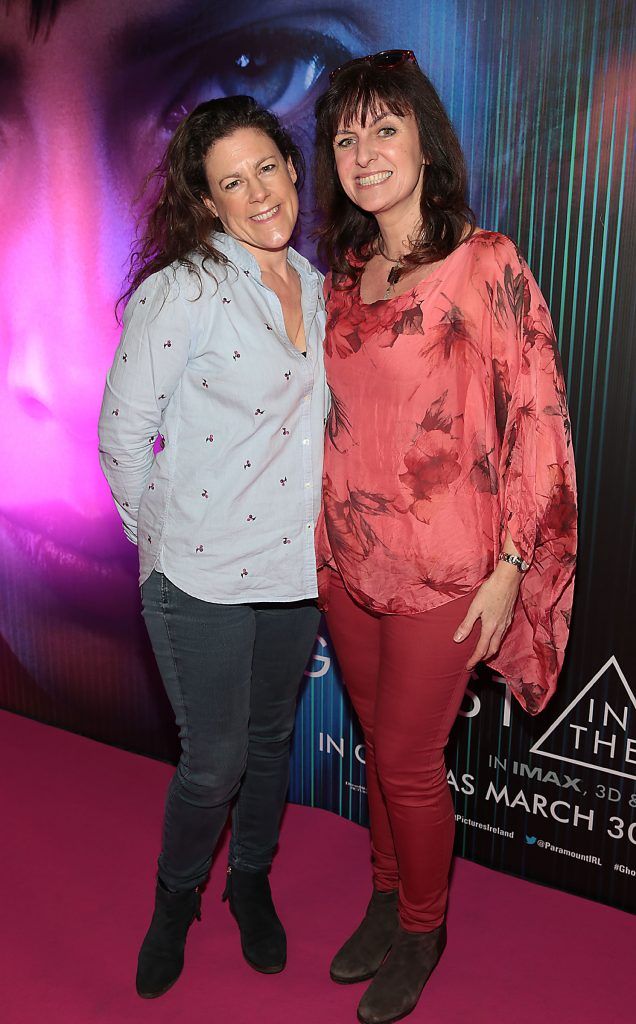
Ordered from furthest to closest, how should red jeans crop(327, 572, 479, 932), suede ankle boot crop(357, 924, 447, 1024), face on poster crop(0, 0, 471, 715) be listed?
face on poster crop(0, 0, 471, 715), suede ankle boot crop(357, 924, 447, 1024), red jeans crop(327, 572, 479, 932)

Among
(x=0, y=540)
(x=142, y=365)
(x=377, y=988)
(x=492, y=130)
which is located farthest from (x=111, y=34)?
(x=377, y=988)

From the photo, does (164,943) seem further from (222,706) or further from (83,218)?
(83,218)

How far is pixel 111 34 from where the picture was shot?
96.3 inches

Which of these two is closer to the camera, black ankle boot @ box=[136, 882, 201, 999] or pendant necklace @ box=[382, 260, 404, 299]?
pendant necklace @ box=[382, 260, 404, 299]

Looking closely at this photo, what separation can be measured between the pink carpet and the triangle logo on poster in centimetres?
35

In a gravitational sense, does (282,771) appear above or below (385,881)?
above

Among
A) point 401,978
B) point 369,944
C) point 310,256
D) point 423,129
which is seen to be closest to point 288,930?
point 369,944

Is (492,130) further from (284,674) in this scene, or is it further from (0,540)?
(0,540)

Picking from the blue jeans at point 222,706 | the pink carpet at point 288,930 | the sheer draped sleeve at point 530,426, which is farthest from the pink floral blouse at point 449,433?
the pink carpet at point 288,930

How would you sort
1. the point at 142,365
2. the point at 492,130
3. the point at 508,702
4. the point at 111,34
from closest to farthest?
the point at 142,365
the point at 492,130
the point at 508,702
the point at 111,34

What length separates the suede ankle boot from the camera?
1.82 meters

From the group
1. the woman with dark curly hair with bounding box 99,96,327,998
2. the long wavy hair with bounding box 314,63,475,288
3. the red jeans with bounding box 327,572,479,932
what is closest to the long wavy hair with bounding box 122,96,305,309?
the woman with dark curly hair with bounding box 99,96,327,998

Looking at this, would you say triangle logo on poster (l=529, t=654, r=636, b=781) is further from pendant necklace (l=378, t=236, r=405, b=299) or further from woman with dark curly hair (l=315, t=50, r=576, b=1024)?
pendant necklace (l=378, t=236, r=405, b=299)

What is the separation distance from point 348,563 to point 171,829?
2.08 feet
